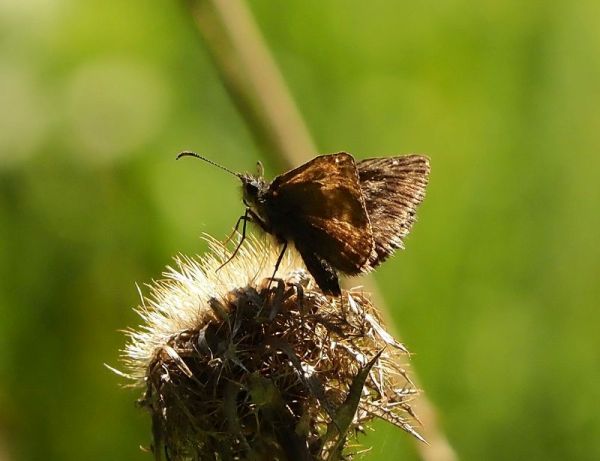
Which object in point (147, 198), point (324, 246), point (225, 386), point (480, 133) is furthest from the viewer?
point (480, 133)

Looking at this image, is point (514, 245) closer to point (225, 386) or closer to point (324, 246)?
point (324, 246)

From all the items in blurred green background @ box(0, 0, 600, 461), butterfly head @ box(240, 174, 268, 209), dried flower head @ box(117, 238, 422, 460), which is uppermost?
blurred green background @ box(0, 0, 600, 461)

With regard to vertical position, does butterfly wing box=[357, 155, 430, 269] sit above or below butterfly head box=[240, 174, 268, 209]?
above

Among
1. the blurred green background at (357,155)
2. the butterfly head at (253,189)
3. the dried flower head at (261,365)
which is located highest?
the blurred green background at (357,155)

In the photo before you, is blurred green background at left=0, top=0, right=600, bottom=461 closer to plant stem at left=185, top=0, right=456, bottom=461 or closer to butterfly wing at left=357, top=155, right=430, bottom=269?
butterfly wing at left=357, top=155, right=430, bottom=269

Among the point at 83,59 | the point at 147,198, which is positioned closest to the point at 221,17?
the point at 147,198

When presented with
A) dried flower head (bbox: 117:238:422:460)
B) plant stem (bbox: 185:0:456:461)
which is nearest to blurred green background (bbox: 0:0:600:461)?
dried flower head (bbox: 117:238:422:460)

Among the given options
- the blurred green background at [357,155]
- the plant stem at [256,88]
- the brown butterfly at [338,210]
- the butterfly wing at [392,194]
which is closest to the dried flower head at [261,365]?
the brown butterfly at [338,210]

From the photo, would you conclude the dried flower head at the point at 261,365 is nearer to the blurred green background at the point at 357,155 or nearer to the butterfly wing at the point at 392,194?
the butterfly wing at the point at 392,194
